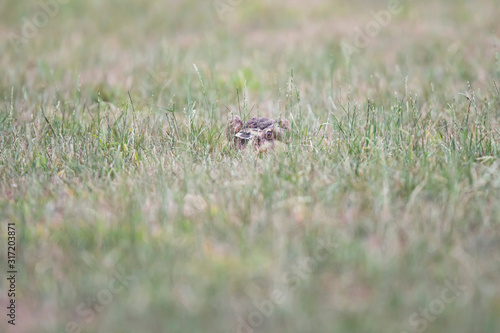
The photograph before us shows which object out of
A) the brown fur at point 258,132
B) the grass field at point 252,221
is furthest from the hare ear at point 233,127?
the grass field at point 252,221

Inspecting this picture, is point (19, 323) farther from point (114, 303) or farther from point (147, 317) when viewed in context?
point (147, 317)

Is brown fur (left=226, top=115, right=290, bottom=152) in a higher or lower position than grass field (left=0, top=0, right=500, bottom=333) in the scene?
higher

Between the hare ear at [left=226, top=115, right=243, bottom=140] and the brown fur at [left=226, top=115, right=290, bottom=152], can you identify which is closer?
the brown fur at [left=226, top=115, right=290, bottom=152]

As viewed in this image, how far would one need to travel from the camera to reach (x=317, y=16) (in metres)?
9.33

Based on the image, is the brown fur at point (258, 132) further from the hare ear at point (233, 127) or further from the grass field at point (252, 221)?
the grass field at point (252, 221)

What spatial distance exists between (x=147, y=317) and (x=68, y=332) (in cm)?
33

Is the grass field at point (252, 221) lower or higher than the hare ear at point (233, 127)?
lower

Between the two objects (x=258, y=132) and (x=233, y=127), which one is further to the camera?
(x=233, y=127)

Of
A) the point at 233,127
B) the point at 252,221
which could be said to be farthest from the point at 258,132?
the point at 252,221

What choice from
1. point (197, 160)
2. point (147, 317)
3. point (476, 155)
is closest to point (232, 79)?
point (197, 160)

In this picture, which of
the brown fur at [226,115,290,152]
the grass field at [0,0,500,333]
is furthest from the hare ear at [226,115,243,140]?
the grass field at [0,0,500,333]

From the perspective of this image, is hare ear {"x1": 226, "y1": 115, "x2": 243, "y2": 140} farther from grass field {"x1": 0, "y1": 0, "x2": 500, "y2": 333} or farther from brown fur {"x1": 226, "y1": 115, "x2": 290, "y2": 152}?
grass field {"x1": 0, "y1": 0, "x2": 500, "y2": 333}

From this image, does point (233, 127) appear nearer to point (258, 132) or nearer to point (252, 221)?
point (258, 132)

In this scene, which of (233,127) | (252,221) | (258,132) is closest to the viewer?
(252,221)
